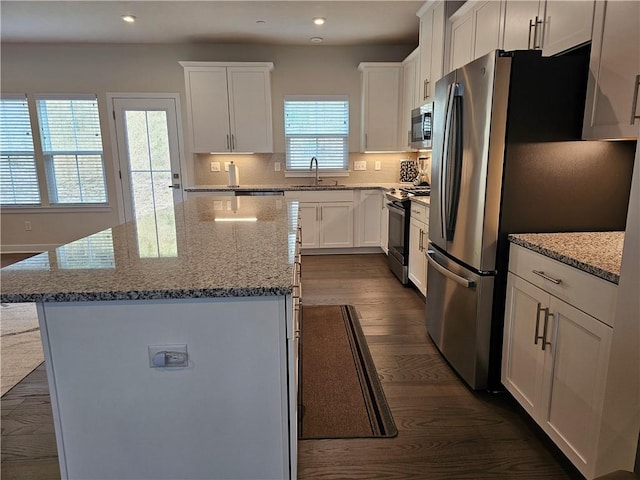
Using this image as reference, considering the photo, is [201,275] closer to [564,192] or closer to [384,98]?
[564,192]

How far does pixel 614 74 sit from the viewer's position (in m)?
1.52

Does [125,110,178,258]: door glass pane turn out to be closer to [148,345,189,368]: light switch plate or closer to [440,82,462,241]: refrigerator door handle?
[440,82,462,241]: refrigerator door handle

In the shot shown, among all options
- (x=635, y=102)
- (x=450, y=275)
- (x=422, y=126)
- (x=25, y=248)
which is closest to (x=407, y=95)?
(x=422, y=126)

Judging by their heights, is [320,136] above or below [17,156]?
above

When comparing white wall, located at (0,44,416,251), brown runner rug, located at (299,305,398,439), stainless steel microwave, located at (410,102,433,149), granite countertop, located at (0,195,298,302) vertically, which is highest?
white wall, located at (0,44,416,251)

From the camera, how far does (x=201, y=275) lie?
113 centimetres

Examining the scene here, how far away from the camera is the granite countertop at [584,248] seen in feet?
4.21

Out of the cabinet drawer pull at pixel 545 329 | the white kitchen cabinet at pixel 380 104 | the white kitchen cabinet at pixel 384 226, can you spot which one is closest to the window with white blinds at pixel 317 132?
the white kitchen cabinet at pixel 380 104

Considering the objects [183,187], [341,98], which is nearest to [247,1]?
[341,98]

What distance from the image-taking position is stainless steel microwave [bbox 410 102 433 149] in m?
3.56

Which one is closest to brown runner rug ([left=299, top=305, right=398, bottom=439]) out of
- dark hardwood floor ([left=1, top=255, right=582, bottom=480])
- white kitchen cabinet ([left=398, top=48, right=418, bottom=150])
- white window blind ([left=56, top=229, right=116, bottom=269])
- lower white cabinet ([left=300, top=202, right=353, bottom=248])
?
dark hardwood floor ([left=1, top=255, right=582, bottom=480])

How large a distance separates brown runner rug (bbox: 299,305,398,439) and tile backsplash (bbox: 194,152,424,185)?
275 cm

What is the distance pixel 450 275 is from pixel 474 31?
1814 millimetres

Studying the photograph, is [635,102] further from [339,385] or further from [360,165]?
[360,165]
